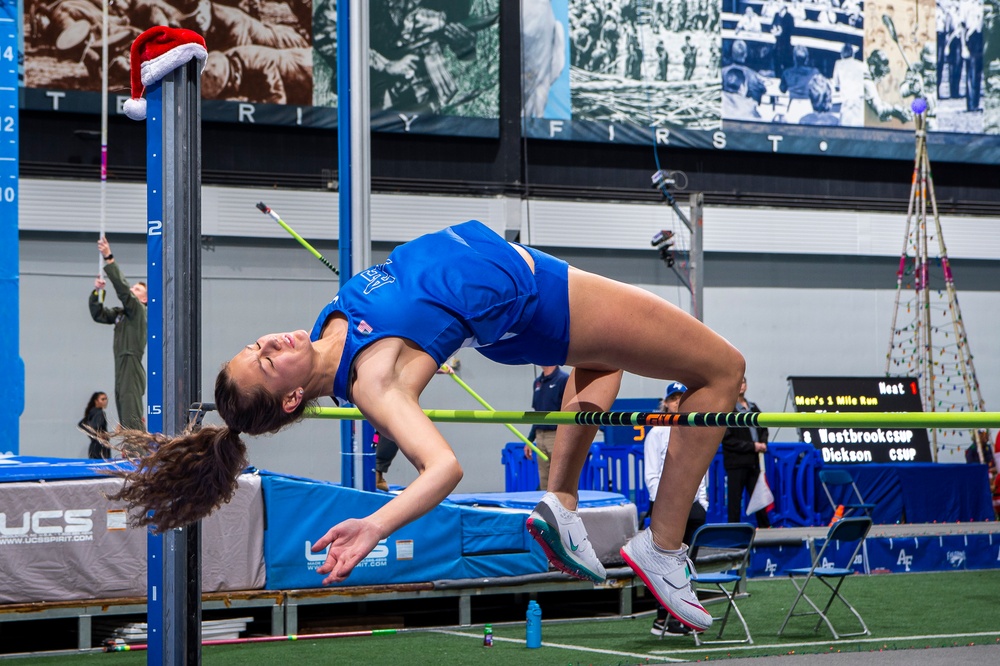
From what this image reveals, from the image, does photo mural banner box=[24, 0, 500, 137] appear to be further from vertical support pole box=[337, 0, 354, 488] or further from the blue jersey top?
the blue jersey top

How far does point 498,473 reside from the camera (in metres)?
14.3

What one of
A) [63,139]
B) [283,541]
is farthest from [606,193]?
[283,541]

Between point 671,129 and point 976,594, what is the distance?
7.39 meters

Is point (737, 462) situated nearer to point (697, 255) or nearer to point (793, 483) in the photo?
point (793, 483)

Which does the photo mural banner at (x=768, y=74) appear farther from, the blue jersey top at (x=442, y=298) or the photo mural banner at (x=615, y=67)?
the blue jersey top at (x=442, y=298)

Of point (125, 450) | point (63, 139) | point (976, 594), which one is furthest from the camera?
point (63, 139)

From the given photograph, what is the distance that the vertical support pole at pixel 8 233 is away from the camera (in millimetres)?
6402

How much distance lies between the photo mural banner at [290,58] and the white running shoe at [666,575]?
10.1 metres

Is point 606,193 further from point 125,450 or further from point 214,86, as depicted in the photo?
point 125,450

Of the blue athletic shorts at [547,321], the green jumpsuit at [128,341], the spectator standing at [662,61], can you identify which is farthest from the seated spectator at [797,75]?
the blue athletic shorts at [547,321]

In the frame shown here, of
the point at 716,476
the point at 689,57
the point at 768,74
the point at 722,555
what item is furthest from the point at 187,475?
the point at 768,74

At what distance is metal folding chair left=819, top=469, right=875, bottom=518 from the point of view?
10.5 meters

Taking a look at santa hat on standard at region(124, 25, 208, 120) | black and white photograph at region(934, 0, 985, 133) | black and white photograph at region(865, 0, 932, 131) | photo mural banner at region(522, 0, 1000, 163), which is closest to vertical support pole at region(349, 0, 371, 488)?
santa hat on standard at region(124, 25, 208, 120)

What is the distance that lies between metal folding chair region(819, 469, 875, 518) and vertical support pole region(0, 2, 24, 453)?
6.86m
